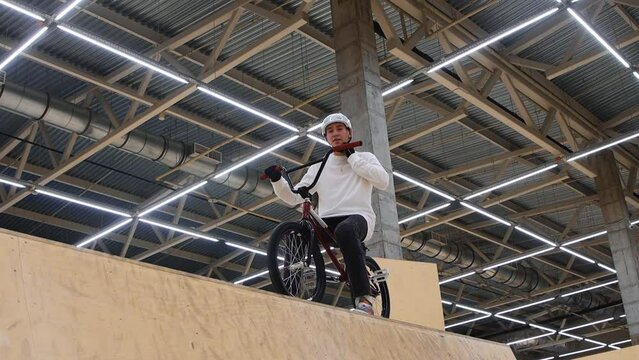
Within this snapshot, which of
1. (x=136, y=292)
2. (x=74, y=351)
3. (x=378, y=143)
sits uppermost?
(x=378, y=143)

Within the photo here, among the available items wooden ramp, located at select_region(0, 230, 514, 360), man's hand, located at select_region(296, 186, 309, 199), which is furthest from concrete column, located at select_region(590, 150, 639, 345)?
wooden ramp, located at select_region(0, 230, 514, 360)

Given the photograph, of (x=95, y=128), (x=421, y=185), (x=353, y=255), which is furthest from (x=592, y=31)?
(x=95, y=128)

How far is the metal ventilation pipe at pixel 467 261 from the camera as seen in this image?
2078 centimetres

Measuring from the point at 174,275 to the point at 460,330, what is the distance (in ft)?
96.9

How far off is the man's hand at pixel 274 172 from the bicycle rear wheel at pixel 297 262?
38cm

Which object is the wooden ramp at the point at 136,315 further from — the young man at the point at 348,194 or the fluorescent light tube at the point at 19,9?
the fluorescent light tube at the point at 19,9

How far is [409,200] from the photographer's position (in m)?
19.5

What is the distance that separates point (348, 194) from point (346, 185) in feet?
0.26

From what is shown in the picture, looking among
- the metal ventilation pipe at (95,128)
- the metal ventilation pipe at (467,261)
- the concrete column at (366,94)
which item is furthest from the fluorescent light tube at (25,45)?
the metal ventilation pipe at (467,261)

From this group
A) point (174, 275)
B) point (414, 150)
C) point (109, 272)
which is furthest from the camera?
point (414, 150)

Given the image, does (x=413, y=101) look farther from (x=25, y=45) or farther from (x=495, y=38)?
(x=25, y=45)

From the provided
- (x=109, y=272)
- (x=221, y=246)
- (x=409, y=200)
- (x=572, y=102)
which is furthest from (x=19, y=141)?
(x=109, y=272)

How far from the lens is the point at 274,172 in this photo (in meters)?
5.88

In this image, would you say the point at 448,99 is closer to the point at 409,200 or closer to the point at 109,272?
the point at 409,200
